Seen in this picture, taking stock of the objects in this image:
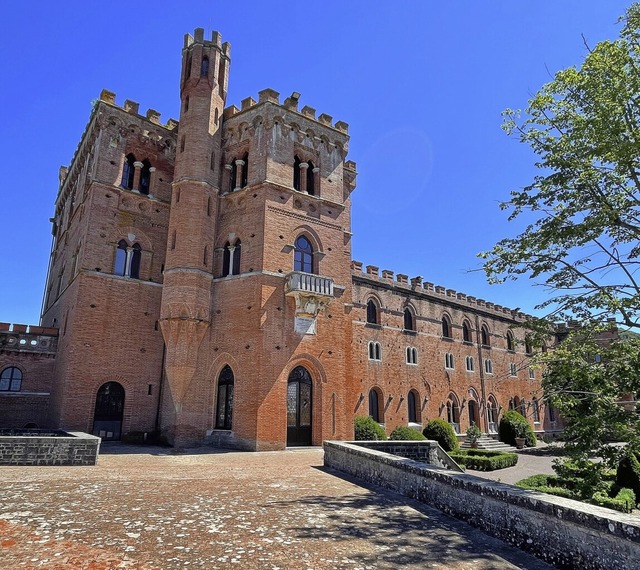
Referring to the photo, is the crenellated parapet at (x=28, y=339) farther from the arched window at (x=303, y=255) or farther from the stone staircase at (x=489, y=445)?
the stone staircase at (x=489, y=445)

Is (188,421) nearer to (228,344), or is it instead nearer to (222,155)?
(228,344)

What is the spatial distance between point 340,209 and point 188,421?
12768 millimetres

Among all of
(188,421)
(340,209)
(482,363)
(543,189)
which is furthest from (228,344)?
(482,363)

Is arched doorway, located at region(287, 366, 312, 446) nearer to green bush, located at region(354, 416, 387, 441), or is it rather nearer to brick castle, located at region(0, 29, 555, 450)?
brick castle, located at region(0, 29, 555, 450)

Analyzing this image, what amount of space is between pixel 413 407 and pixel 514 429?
24.1 ft

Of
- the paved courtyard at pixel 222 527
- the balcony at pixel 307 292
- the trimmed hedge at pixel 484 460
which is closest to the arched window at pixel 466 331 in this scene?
the trimmed hedge at pixel 484 460

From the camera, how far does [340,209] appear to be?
77.2ft

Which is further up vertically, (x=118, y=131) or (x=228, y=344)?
(x=118, y=131)

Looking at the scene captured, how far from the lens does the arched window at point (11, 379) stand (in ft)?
70.3

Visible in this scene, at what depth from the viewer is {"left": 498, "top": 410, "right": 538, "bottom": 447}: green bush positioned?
3083 centimetres

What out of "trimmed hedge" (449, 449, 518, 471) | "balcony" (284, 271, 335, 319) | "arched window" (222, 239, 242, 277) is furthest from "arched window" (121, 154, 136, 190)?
"trimmed hedge" (449, 449, 518, 471)

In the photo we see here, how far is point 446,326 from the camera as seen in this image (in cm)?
3419

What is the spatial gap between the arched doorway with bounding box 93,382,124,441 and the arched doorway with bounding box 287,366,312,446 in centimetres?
775

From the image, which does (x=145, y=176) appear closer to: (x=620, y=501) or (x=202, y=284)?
(x=202, y=284)
